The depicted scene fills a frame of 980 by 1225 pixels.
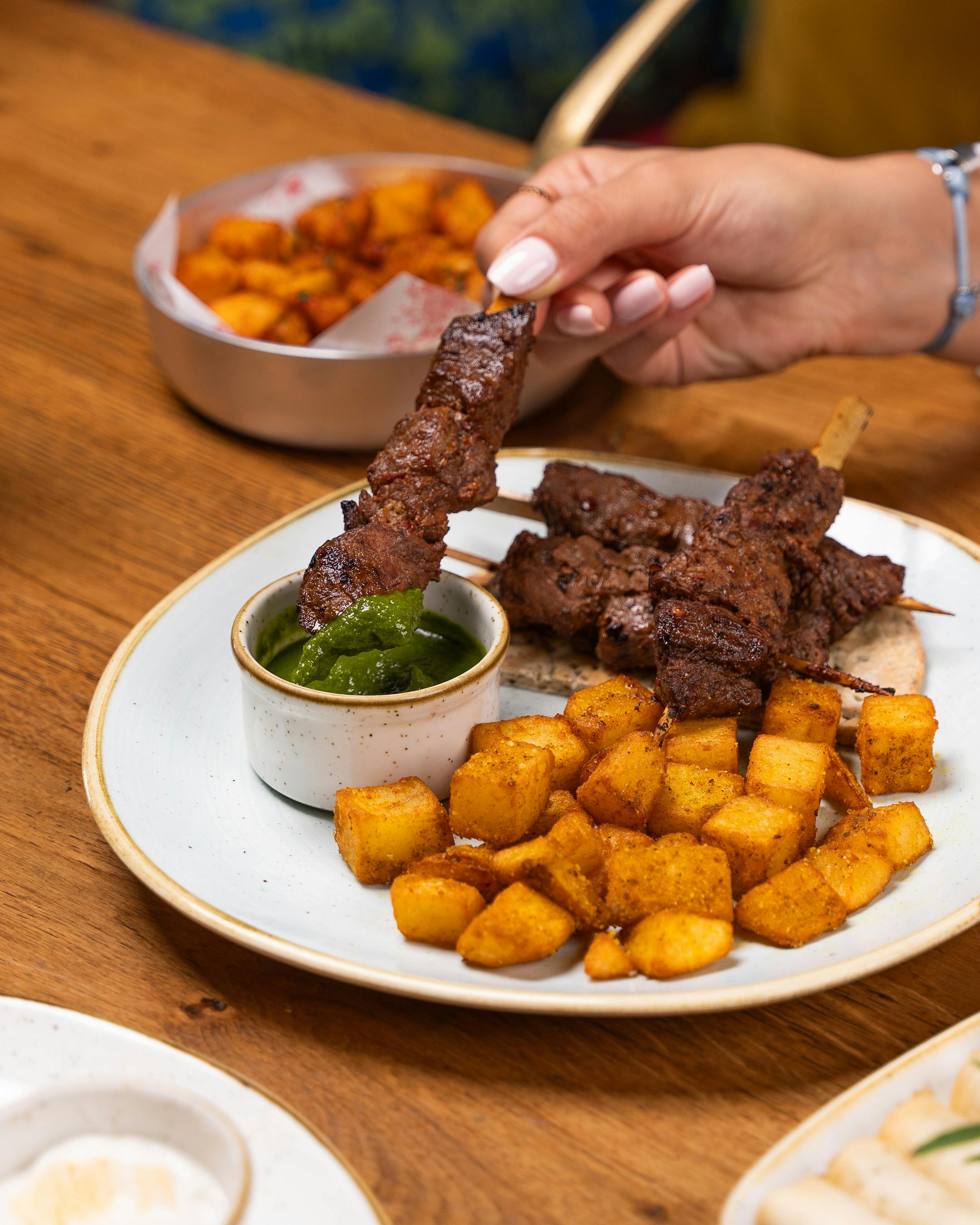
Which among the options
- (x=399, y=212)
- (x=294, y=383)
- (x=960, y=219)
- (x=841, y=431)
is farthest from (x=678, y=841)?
(x=399, y=212)

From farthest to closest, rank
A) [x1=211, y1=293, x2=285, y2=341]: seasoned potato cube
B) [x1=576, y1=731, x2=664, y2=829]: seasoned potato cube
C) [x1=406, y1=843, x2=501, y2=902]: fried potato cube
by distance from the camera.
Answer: [x1=211, y1=293, x2=285, y2=341]: seasoned potato cube → [x1=576, y1=731, x2=664, y2=829]: seasoned potato cube → [x1=406, y1=843, x2=501, y2=902]: fried potato cube

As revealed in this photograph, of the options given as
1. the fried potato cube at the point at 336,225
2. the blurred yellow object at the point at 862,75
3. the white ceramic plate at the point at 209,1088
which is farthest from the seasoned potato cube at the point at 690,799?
the blurred yellow object at the point at 862,75

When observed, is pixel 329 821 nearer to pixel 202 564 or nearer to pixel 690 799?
pixel 690 799

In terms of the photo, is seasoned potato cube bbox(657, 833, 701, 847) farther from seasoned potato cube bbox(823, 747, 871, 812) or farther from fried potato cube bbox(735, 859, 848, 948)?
seasoned potato cube bbox(823, 747, 871, 812)

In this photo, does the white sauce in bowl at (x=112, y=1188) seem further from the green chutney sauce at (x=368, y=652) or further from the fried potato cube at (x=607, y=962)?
the green chutney sauce at (x=368, y=652)

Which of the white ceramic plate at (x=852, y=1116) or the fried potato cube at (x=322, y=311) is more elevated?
the white ceramic plate at (x=852, y=1116)

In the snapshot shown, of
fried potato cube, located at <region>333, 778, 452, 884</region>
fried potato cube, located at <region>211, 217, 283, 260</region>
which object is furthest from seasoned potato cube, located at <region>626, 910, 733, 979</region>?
fried potato cube, located at <region>211, 217, 283, 260</region>
